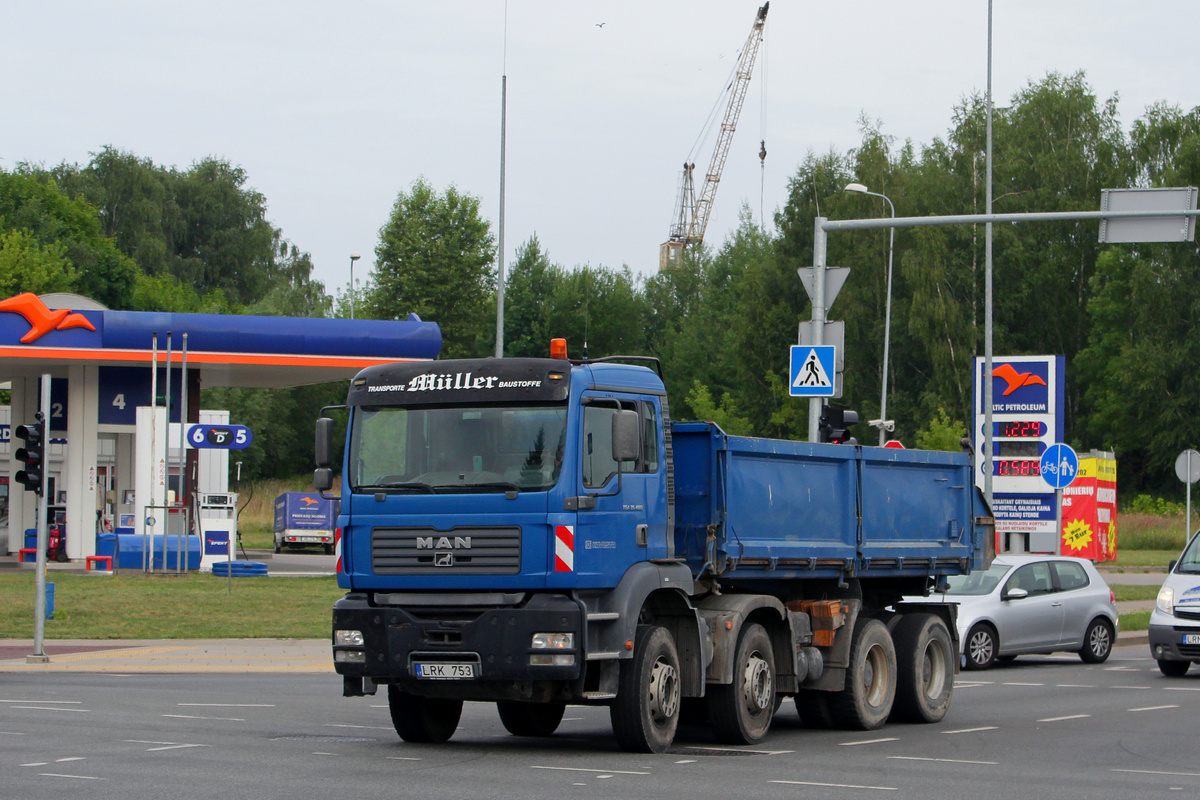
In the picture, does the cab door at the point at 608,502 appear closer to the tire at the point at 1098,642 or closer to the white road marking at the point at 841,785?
the white road marking at the point at 841,785

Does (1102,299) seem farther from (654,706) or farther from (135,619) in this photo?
(654,706)

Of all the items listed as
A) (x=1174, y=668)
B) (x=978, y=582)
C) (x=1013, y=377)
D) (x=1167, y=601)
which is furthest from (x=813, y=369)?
(x=1013, y=377)

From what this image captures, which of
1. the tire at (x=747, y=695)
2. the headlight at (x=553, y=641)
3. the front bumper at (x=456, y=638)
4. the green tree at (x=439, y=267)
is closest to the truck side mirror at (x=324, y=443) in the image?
the front bumper at (x=456, y=638)

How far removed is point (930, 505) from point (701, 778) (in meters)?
5.54

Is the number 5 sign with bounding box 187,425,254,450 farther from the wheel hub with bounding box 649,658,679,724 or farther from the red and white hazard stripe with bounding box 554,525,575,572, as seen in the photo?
the red and white hazard stripe with bounding box 554,525,575,572

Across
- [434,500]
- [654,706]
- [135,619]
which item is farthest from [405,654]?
[135,619]

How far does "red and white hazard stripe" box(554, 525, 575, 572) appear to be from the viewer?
10.9m

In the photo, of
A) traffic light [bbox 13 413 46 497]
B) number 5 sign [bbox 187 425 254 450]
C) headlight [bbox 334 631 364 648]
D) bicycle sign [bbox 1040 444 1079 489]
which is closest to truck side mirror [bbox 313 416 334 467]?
headlight [bbox 334 631 364 648]

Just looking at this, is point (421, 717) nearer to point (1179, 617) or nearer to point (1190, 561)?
point (1179, 617)

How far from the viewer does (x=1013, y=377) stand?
29234mm

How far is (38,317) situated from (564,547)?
29962 millimetres

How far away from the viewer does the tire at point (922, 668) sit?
1462cm

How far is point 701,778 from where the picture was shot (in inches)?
412

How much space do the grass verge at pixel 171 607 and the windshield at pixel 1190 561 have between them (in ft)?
39.2
